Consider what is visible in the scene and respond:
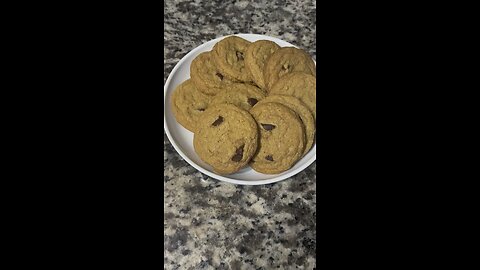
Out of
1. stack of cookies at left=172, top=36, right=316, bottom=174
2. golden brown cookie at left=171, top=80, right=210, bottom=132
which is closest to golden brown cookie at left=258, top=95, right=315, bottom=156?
stack of cookies at left=172, top=36, right=316, bottom=174

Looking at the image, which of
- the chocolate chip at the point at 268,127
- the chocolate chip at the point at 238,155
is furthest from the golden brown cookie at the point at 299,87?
the chocolate chip at the point at 238,155

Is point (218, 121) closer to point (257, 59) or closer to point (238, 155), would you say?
point (238, 155)

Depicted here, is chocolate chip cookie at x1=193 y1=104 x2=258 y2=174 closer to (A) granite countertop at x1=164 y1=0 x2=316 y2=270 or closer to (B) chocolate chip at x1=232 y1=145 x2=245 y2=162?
(B) chocolate chip at x1=232 y1=145 x2=245 y2=162

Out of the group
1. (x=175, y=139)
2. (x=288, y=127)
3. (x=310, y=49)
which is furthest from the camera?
(x=310, y=49)

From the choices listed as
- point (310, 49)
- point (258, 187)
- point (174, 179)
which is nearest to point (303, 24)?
point (310, 49)

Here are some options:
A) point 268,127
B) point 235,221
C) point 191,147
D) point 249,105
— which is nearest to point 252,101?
point 249,105

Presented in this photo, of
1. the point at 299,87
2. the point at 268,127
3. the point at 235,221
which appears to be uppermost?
the point at 299,87

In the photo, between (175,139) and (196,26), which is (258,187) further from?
(196,26)
